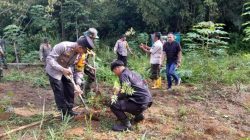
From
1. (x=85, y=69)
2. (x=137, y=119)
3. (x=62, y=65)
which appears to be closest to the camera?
(x=62, y=65)

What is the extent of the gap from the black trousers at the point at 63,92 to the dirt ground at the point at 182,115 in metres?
0.36

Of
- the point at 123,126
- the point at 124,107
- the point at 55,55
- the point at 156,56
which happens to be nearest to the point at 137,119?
the point at 123,126

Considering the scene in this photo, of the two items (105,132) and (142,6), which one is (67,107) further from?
(142,6)

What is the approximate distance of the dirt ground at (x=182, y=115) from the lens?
6094mm

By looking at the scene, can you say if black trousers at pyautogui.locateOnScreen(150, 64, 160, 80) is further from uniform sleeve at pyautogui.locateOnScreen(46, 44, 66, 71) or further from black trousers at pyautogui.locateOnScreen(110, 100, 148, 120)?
uniform sleeve at pyautogui.locateOnScreen(46, 44, 66, 71)

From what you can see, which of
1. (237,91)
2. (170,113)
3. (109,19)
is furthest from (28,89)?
(109,19)

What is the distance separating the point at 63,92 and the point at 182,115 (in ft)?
7.34

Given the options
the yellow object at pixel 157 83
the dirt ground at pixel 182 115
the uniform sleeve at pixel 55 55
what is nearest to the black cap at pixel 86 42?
the uniform sleeve at pixel 55 55

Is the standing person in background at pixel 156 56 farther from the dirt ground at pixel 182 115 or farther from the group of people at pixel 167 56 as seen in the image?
the dirt ground at pixel 182 115

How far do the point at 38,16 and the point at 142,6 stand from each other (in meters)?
5.58

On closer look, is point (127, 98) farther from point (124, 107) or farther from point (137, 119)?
point (137, 119)

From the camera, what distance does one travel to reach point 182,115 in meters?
7.14

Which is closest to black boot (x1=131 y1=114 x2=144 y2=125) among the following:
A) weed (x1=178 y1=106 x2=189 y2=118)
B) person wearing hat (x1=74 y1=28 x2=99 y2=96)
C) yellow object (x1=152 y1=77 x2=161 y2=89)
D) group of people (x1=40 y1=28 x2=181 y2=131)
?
group of people (x1=40 y1=28 x2=181 y2=131)

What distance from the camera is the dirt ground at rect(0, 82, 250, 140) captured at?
6094 millimetres
